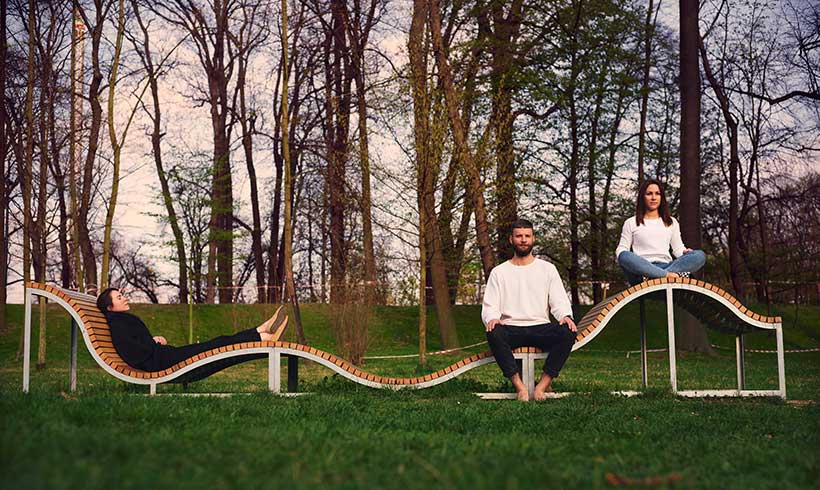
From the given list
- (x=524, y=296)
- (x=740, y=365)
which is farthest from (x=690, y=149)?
(x=524, y=296)

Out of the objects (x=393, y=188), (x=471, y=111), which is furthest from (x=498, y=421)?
(x=471, y=111)

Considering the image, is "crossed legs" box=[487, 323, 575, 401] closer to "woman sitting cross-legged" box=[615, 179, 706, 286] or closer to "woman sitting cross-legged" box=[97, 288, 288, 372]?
"woman sitting cross-legged" box=[615, 179, 706, 286]

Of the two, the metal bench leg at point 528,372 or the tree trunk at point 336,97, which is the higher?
the tree trunk at point 336,97

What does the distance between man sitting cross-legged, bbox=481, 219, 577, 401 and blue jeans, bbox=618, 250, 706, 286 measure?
2.71 feet

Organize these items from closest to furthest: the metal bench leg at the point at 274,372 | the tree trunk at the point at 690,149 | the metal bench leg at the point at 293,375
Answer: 1. the metal bench leg at the point at 274,372
2. the metal bench leg at the point at 293,375
3. the tree trunk at the point at 690,149

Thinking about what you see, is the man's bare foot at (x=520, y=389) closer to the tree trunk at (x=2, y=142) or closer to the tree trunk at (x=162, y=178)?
the tree trunk at (x=2, y=142)

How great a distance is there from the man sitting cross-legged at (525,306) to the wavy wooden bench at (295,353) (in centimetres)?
15

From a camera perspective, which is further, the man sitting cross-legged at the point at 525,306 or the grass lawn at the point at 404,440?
the man sitting cross-legged at the point at 525,306

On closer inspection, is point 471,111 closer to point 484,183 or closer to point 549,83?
point 549,83

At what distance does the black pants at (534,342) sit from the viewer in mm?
7211

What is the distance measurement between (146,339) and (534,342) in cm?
350

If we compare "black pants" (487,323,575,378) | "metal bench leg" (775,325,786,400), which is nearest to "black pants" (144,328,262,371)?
"black pants" (487,323,575,378)

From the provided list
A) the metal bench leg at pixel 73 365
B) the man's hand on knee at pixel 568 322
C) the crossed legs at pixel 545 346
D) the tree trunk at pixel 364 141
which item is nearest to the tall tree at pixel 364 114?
the tree trunk at pixel 364 141

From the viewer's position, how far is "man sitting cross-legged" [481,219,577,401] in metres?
7.28
